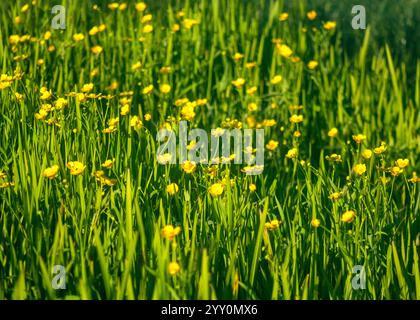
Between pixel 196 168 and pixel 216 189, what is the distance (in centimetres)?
40

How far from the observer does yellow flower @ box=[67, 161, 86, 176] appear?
9.16 ft

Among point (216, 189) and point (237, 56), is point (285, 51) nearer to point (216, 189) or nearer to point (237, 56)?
point (237, 56)

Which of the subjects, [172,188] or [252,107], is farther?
[252,107]

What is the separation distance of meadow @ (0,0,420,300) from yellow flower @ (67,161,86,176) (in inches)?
0.5

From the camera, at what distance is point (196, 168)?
3.14m

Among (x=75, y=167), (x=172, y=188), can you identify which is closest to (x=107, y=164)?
(x=75, y=167)

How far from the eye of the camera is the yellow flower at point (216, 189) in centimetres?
273

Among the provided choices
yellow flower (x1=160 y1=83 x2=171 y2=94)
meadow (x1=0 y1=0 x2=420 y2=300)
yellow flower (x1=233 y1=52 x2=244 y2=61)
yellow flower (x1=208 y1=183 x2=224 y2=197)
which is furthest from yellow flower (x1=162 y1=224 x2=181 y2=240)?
yellow flower (x1=233 y1=52 x2=244 y2=61)

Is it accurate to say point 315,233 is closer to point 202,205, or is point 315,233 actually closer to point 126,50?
point 202,205

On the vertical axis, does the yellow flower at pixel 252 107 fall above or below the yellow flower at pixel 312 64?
below

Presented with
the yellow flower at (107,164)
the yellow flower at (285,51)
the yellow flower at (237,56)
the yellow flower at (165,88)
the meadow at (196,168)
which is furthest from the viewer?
the yellow flower at (285,51)

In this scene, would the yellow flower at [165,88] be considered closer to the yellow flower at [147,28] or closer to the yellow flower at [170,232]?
the yellow flower at [147,28]

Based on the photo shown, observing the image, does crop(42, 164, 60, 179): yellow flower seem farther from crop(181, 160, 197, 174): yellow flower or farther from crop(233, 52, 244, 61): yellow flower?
crop(233, 52, 244, 61): yellow flower

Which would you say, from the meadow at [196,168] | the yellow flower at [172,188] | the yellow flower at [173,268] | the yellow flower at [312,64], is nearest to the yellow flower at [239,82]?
the meadow at [196,168]
